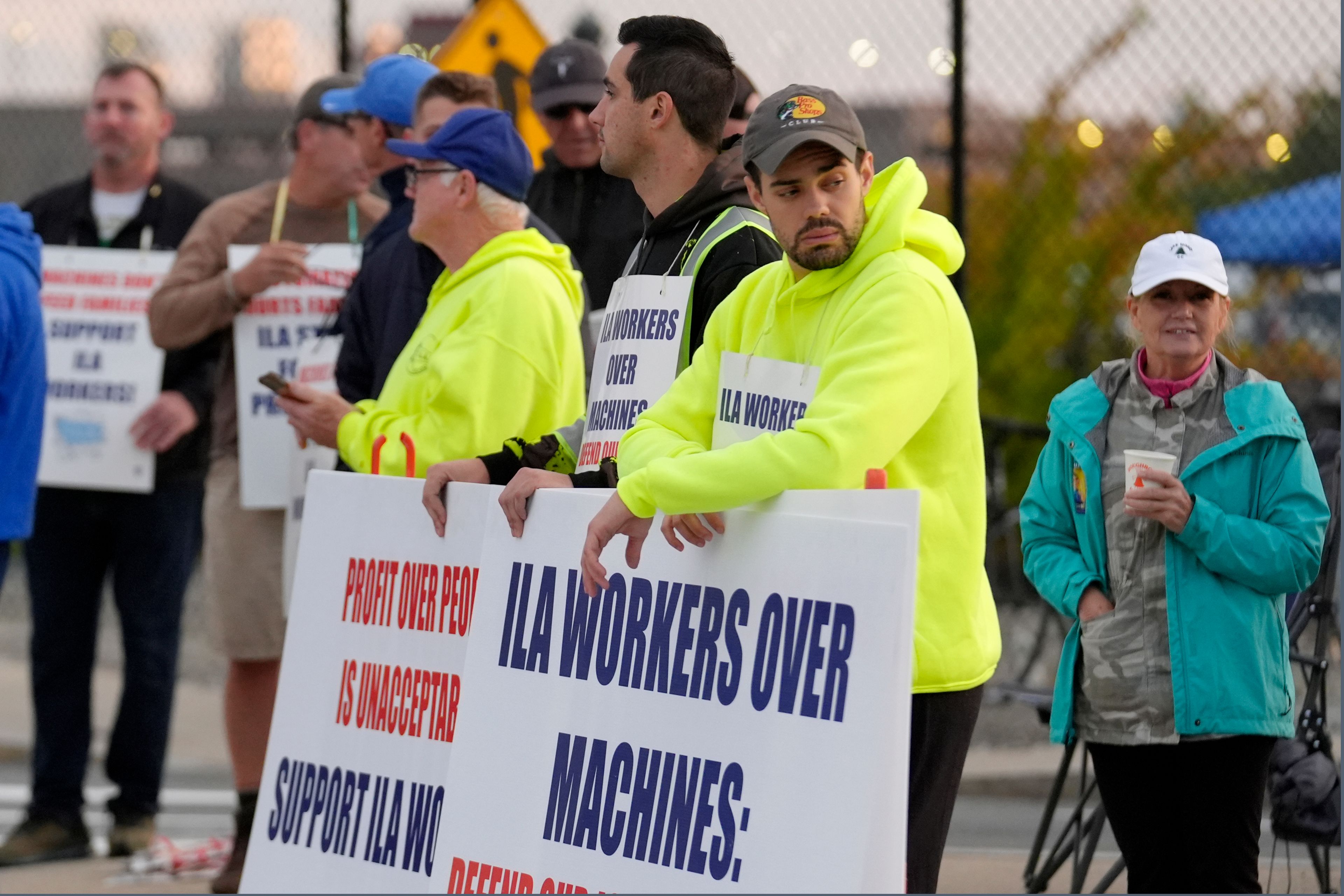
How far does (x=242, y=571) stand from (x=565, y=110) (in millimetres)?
1869

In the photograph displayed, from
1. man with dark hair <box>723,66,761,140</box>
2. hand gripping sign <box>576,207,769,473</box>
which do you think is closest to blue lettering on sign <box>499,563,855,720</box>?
hand gripping sign <box>576,207,769,473</box>

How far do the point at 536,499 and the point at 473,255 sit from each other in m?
1.09

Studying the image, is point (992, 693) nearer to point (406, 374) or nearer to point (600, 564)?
point (406, 374)

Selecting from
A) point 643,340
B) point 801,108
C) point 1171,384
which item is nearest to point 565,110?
point 643,340

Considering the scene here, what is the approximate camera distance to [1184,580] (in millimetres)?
3977

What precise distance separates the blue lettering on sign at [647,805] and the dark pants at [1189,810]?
1.26m

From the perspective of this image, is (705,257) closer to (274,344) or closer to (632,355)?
(632,355)

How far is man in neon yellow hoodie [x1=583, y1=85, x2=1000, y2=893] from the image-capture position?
3066 mm

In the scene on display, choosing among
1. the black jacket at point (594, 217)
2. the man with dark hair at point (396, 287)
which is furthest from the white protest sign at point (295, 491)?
the black jacket at point (594, 217)

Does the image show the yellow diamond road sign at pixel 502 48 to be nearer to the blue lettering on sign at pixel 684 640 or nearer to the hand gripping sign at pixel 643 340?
the hand gripping sign at pixel 643 340

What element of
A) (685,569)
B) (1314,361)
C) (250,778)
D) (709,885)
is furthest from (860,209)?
(1314,361)

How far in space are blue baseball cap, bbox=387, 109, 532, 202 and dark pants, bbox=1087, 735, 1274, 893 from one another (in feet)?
6.83

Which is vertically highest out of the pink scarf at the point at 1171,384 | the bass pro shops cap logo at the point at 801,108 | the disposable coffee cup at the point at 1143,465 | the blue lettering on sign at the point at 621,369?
the bass pro shops cap logo at the point at 801,108

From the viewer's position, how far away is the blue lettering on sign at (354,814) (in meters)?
4.12
